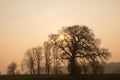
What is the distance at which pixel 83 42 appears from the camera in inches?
2213

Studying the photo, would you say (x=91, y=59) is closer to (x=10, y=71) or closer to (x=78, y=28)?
(x=78, y=28)

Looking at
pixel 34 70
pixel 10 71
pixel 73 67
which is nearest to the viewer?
pixel 73 67

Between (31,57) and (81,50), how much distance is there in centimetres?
4654

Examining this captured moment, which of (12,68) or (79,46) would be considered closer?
(79,46)

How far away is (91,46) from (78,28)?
5.09 meters

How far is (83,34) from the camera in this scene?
5672 centimetres

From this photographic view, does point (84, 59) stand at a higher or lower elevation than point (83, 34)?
lower

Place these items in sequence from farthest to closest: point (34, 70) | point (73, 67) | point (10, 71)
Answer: point (10, 71) → point (34, 70) → point (73, 67)

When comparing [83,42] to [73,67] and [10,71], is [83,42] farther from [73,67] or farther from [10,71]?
[10,71]

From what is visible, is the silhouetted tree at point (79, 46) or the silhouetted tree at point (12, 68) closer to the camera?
the silhouetted tree at point (79, 46)

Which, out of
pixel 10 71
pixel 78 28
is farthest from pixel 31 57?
pixel 78 28

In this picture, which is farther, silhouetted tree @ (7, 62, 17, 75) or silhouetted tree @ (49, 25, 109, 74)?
silhouetted tree @ (7, 62, 17, 75)

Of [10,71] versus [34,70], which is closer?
[34,70]

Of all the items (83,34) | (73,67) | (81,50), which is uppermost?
(83,34)
